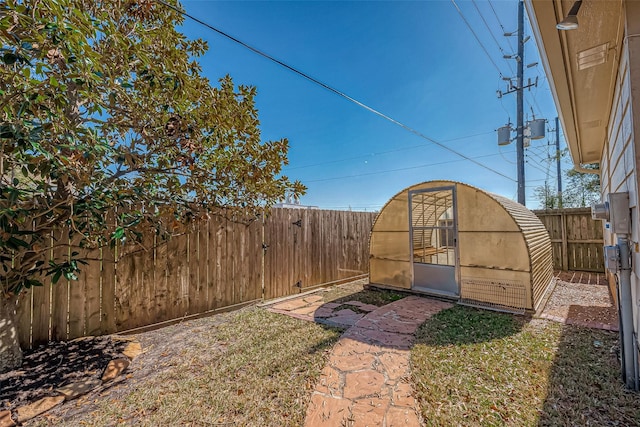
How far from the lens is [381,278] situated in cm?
648

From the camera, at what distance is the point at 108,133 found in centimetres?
341

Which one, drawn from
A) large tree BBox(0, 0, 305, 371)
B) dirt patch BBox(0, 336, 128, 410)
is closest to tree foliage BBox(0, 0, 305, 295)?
large tree BBox(0, 0, 305, 371)

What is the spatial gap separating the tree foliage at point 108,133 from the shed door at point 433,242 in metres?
3.44

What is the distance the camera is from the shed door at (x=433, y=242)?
5.52 metres

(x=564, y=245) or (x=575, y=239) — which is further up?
(x=575, y=239)

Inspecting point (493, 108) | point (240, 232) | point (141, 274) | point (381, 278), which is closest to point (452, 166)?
point (493, 108)

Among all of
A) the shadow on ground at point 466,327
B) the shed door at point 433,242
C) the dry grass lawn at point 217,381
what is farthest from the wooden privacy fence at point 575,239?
the dry grass lawn at point 217,381

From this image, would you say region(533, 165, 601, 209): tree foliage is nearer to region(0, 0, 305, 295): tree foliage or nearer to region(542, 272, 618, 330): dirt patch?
region(542, 272, 618, 330): dirt patch

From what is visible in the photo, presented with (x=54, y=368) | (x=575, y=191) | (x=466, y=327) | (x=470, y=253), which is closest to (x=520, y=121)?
(x=470, y=253)

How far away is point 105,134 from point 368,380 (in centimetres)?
417

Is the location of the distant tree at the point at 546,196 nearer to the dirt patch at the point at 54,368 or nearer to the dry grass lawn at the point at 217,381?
the dry grass lawn at the point at 217,381

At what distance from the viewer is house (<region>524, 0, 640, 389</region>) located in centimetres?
192

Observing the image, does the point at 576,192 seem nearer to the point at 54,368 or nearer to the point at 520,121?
the point at 520,121

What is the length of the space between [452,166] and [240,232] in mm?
20162
